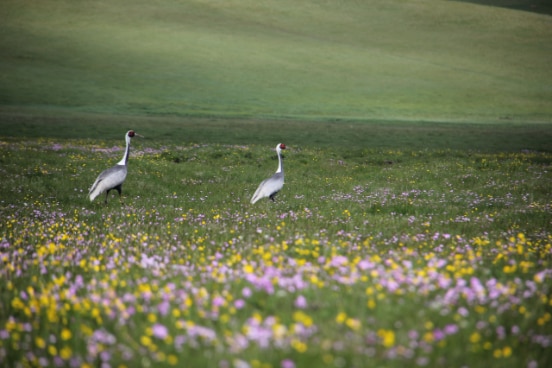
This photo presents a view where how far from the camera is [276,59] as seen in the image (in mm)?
85188

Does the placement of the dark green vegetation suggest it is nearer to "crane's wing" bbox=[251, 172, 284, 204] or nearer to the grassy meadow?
the grassy meadow

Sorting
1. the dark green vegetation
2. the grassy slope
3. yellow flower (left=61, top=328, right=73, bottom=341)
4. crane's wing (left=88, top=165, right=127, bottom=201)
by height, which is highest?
the grassy slope

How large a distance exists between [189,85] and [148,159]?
47.7 meters

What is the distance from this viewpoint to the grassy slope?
2409 inches

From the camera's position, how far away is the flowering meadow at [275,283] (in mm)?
4199

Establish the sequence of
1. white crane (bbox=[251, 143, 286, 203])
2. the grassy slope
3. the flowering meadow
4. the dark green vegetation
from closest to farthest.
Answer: the flowering meadow, white crane (bbox=[251, 143, 286, 203]), the dark green vegetation, the grassy slope

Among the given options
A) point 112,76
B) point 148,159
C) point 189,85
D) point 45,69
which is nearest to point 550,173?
point 148,159

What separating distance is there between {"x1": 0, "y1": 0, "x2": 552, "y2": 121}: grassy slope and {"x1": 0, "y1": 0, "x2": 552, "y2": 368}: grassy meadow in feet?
5.04

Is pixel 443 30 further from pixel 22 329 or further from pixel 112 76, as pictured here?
pixel 22 329

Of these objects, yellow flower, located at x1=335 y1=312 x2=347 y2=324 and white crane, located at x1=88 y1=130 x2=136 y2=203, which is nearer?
yellow flower, located at x1=335 y1=312 x2=347 y2=324

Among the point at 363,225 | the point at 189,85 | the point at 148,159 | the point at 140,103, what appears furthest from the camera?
the point at 189,85

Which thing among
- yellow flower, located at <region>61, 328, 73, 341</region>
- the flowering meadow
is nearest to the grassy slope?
the flowering meadow

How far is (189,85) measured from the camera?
68875 mm

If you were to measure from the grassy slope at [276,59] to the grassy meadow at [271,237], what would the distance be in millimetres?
1536
